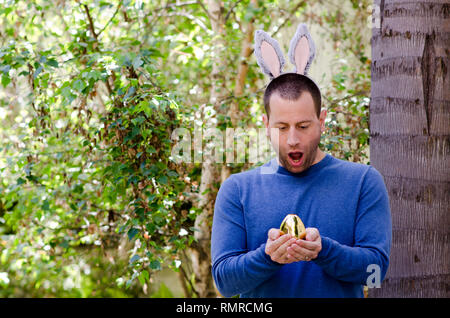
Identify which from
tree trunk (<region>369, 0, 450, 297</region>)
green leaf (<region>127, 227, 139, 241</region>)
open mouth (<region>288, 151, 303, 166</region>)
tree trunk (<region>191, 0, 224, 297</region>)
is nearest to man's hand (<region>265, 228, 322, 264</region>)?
open mouth (<region>288, 151, 303, 166</region>)

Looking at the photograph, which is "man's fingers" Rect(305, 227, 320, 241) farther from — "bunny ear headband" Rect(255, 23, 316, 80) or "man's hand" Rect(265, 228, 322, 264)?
"bunny ear headband" Rect(255, 23, 316, 80)

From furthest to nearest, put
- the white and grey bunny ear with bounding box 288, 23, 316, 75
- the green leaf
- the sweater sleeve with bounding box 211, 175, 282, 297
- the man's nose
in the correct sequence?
the green leaf → the white and grey bunny ear with bounding box 288, 23, 316, 75 → the man's nose → the sweater sleeve with bounding box 211, 175, 282, 297

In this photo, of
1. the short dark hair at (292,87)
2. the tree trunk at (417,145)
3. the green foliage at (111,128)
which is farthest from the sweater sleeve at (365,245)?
the green foliage at (111,128)

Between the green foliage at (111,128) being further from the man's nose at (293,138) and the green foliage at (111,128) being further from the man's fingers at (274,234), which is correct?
the man's fingers at (274,234)

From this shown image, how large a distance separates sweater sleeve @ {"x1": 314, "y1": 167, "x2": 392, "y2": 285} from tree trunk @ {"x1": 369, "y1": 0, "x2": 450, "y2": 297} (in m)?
0.80

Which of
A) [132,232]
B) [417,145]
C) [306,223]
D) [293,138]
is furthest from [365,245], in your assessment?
[132,232]

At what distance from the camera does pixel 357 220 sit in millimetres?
1872

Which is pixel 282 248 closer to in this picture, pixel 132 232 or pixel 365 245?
pixel 365 245

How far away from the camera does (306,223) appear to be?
1.88 m

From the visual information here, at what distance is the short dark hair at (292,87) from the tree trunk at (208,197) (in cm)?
235

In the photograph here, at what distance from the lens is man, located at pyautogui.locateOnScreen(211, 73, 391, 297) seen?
1811mm

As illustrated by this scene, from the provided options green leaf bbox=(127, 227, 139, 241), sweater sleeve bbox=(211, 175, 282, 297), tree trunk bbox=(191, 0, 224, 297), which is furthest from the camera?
tree trunk bbox=(191, 0, 224, 297)
